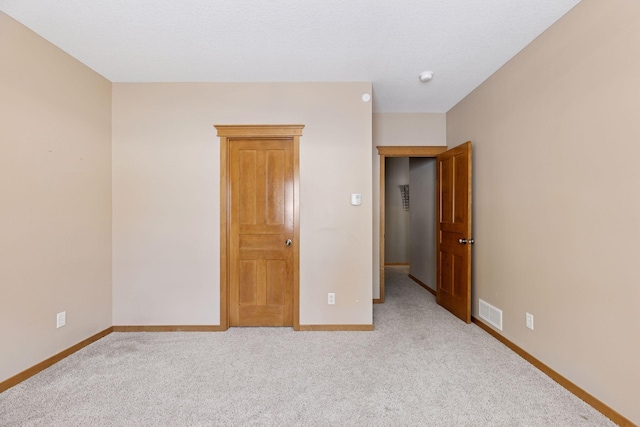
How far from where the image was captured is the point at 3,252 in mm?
2029

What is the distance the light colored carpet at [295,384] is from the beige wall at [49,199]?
1.15 ft

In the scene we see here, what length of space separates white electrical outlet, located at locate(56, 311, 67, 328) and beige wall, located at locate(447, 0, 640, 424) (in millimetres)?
3895

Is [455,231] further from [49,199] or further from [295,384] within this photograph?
[49,199]

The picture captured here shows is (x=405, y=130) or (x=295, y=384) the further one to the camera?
(x=405, y=130)

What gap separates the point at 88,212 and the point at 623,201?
4.06 m

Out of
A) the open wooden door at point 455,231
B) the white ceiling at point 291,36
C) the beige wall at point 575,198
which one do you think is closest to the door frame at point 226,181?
the white ceiling at point 291,36

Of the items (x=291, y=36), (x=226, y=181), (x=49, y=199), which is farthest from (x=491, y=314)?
(x=49, y=199)

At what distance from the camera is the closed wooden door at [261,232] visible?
3.15 m

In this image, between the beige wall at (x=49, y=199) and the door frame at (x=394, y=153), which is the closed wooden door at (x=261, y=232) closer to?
the beige wall at (x=49, y=199)

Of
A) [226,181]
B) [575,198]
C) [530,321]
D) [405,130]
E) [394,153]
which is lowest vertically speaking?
[530,321]

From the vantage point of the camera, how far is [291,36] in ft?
7.48

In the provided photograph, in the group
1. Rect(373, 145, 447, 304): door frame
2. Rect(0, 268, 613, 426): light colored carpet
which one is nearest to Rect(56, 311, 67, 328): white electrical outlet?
Rect(0, 268, 613, 426): light colored carpet

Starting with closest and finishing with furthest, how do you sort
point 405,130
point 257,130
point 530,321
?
point 530,321, point 257,130, point 405,130

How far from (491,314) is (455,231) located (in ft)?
3.21
